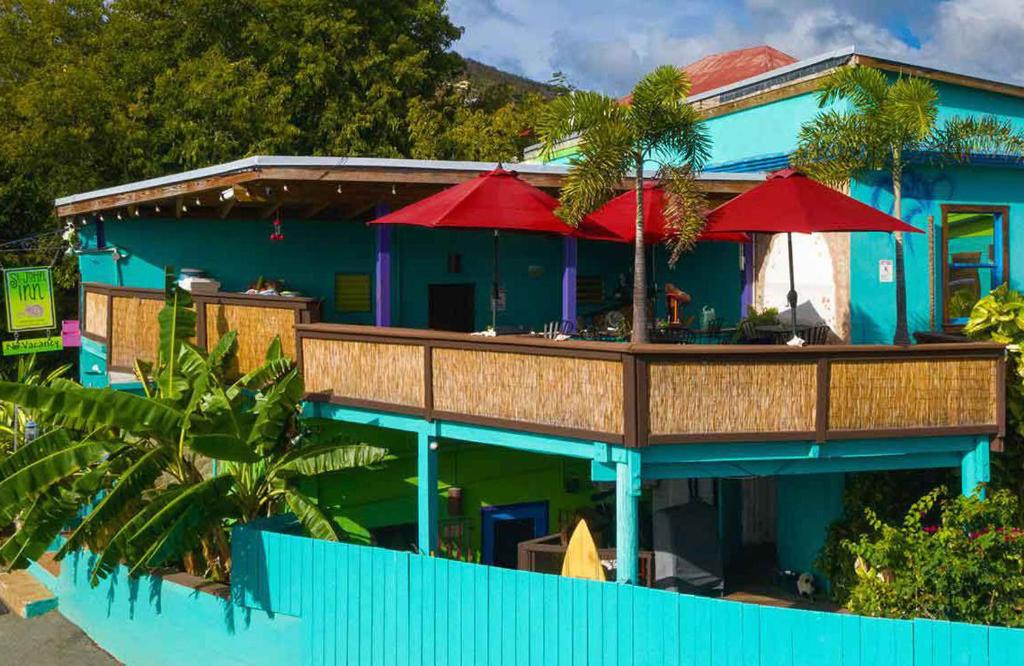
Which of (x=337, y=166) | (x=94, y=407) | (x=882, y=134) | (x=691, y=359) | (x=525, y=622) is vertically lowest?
(x=525, y=622)

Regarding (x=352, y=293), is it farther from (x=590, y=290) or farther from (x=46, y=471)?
(x=46, y=471)

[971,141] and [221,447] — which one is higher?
[971,141]

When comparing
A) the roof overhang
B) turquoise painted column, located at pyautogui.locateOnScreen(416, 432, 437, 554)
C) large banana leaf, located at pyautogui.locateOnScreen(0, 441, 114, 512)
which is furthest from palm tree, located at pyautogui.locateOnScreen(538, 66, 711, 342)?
large banana leaf, located at pyautogui.locateOnScreen(0, 441, 114, 512)

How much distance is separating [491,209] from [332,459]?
10.7 feet

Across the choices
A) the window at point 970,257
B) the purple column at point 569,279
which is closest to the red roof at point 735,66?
the window at point 970,257

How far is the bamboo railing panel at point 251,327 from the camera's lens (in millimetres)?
12086

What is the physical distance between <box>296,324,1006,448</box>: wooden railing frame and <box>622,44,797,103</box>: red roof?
52.4 feet

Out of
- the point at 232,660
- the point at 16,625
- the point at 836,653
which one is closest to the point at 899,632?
the point at 836,653

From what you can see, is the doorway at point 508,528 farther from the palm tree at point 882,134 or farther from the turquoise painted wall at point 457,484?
the palm tree at point 882,134

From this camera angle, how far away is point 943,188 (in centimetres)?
A: 1439

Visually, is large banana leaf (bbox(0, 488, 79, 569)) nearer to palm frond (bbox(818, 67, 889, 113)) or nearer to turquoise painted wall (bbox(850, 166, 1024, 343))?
palm frond (bbox(818, 67, 889, 113))

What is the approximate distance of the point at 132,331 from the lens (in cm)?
1352

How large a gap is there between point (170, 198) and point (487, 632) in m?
8.49

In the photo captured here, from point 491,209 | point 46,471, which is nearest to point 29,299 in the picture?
point 46,471
